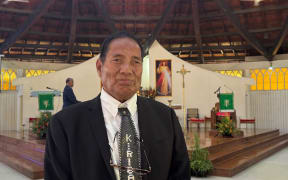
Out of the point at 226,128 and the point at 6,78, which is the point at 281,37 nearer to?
the point at 226,128

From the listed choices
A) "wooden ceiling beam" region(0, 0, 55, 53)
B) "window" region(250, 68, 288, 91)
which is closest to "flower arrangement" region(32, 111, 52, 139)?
"wooden ceiling beam" region(0, 0, 55, 53)

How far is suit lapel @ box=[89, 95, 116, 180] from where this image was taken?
48.0 inches

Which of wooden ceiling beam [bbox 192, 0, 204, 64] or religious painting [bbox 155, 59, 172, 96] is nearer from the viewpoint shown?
religious painting [bbox 155, 59, 172, 96]

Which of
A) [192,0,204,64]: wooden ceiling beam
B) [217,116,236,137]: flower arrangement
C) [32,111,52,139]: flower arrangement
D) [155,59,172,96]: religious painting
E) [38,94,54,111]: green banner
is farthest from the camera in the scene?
A: [192,0,204,64]: wooden ceiling beam

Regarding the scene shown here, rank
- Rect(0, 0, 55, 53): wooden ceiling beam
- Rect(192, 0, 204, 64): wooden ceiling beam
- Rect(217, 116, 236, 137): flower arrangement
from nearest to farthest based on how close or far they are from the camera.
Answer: Rect(217, 116, 236, 137): flower arrangement
Rect(0, 0, 55, 53): wooden ceiling beam
Rect(192, 0, 204, 64): wooden ceiling beam

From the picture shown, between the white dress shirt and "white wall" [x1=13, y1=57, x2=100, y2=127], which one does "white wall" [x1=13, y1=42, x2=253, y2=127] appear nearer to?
"white wall" [x1=13, y1=57, x2=100, y2=127]

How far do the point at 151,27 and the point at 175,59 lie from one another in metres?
3.68

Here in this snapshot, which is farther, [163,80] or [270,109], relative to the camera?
[270,109]

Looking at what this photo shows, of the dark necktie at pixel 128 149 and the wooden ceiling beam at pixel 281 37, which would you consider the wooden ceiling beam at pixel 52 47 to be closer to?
the wooden ceiling beam at pixel 281 37

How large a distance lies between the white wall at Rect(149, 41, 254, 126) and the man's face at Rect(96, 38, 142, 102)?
34.6ft

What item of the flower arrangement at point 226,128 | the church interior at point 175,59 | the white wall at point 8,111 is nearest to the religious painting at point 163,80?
the church interior at point 175,59

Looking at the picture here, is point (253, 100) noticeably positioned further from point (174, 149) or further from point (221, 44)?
point (174, 149)

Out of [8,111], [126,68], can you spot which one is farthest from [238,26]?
[126,68]

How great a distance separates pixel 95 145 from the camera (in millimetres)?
1248
